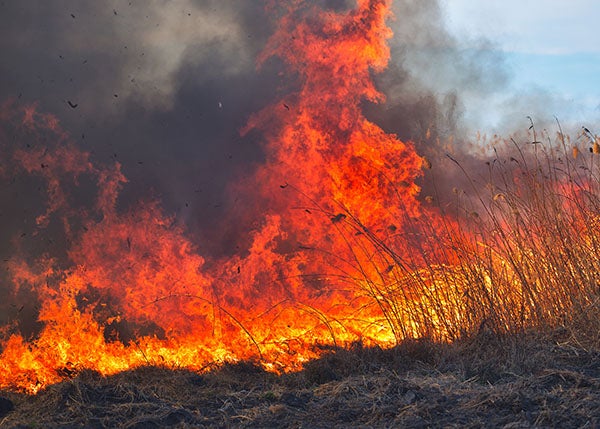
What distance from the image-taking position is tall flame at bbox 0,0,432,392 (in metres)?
6.73

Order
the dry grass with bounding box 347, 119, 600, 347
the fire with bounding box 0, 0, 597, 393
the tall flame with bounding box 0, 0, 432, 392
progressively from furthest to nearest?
the tall flame with bounding box 0, 0, 432, 392 → the fire with bounding box 0, 0, 597, 393 → the dry grass with bounding box 347, 119, 600, 347

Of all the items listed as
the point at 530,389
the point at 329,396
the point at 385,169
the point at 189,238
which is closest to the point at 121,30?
the point at 189,238

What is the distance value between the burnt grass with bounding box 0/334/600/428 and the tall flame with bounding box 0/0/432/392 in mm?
902

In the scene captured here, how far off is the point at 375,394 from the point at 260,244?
4364 mm

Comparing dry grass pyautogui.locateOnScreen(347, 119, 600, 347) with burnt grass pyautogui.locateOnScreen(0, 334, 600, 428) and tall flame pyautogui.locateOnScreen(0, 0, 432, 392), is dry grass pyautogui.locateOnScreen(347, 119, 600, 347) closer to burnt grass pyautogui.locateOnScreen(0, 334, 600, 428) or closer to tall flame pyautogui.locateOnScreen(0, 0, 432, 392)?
burnt grass pyautogui.locateOnScreen(0, 334, 600, 428)

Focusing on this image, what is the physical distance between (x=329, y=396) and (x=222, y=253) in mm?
4685

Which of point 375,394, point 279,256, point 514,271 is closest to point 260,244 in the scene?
point 279,256

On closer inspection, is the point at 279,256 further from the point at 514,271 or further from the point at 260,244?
the point at 514,271

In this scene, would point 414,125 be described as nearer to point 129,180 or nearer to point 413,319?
point 129,180

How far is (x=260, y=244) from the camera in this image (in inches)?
329

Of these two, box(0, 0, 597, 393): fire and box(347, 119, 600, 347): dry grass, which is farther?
box(0, 0, 597, 393): fire

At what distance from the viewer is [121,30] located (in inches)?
367

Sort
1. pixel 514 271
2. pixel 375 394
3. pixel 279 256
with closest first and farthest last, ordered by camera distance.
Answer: pixel 375 394 < pixel 514 271 < pixel 279 256

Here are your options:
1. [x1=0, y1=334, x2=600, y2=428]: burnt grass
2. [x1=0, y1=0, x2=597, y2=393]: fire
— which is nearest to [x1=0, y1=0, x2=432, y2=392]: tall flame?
[x1=0, y1=0, x2=597, y2=393]: fire
